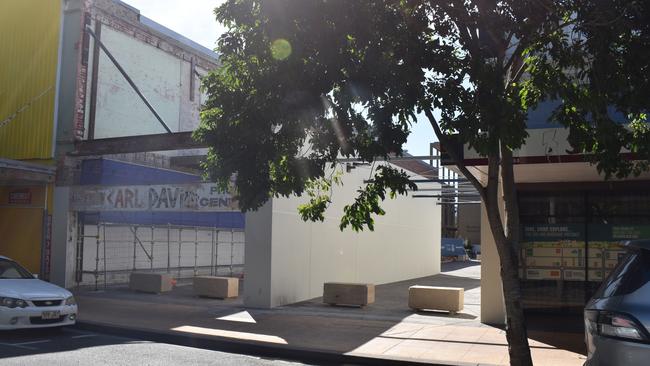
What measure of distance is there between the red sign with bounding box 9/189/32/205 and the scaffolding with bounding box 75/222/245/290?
2056 millimetres

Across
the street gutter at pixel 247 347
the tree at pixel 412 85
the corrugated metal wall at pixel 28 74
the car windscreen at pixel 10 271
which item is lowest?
the street gutter at pixel 247 347

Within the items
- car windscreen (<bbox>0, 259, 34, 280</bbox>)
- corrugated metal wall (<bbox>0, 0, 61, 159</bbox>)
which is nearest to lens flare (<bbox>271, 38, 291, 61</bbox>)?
car windscreen (<bbox>0, 259, 34, 280</bbox>)

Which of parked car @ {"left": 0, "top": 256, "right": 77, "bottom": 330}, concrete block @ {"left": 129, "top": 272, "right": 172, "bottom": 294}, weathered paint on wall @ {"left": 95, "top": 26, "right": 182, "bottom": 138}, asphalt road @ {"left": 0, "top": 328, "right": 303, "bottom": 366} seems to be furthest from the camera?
weathered paint on wall @ {"left": 95, "top": 26, "right": 182, "bottom": 138}

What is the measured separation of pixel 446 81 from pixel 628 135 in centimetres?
252

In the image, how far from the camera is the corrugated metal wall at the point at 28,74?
19219 mm

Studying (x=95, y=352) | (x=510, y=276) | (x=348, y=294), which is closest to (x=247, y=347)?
(x=95, y=352)

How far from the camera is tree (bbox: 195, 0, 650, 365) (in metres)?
7.03

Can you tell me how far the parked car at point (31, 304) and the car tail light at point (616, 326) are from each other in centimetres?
918

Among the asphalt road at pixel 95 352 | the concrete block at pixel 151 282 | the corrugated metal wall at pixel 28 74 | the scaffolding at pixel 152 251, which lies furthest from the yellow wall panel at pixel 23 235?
the asphalt road at pixel 95 352

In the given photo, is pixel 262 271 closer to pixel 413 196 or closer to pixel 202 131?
pixel 202 131

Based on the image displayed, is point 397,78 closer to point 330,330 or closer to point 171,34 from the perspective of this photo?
point 330,330

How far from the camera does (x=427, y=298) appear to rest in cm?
1462

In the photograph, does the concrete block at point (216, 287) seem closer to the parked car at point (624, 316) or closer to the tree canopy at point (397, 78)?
the tree canopy at point (397, 78)

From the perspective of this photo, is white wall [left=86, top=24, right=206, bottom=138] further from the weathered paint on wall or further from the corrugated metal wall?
the corrugated metal wall
